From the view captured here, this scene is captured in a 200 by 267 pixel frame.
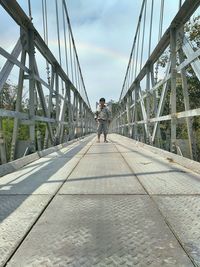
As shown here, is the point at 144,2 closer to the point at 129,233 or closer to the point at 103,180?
the point at 103,180

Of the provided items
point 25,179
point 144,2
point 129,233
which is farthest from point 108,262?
point 144,2

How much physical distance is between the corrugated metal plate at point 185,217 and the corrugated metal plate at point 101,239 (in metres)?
0.04

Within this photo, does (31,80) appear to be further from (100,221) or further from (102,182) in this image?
(100,221)

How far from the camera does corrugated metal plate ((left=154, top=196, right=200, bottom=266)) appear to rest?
141 centimetres

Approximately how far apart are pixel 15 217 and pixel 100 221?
428 mm

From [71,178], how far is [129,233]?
1474 mm

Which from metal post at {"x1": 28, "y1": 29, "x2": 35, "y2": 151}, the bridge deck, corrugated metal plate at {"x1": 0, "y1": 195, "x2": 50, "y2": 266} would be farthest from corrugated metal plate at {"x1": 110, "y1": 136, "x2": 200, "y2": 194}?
metal post at {"x1": 28, "y1": 29, "x2": 35, "y2": 151}

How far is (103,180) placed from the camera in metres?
2.82

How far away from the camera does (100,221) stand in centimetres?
172

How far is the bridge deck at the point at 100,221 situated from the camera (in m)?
1.31

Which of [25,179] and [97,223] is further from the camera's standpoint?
[25,179]

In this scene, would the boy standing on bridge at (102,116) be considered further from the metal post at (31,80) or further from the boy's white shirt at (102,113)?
the metal post at (31,80)

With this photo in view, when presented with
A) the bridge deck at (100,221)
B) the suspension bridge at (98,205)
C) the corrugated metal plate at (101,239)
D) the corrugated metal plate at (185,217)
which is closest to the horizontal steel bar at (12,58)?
the suspension bridge at (98,205)

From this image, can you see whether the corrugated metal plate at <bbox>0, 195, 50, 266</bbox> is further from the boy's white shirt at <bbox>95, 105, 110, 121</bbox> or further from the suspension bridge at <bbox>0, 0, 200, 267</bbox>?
the boy's white shirt at <bbox>95, 105, 110, 121</bbox>
